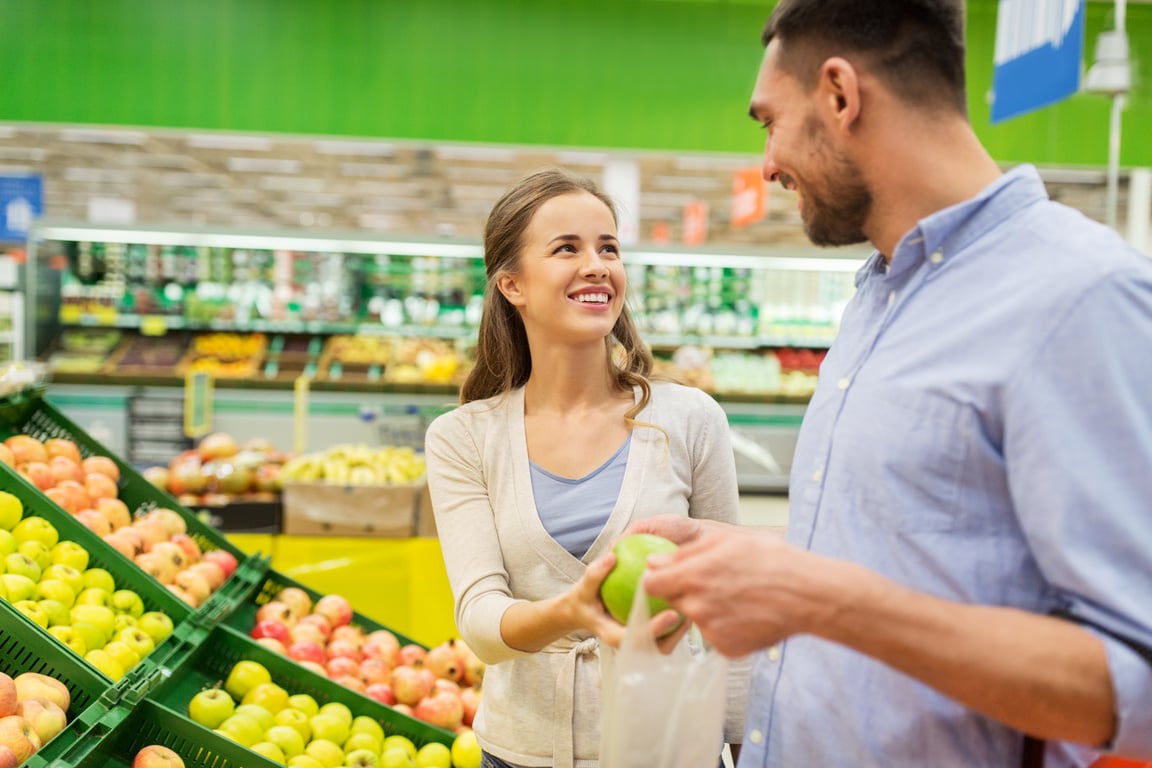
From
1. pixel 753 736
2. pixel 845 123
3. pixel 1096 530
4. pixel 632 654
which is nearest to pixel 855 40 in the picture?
pixel 845 123

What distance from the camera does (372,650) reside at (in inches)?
110

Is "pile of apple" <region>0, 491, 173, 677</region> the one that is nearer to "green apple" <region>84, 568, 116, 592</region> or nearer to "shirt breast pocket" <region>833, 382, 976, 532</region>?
"green apple" <region>84, 568, 116, 592</region>

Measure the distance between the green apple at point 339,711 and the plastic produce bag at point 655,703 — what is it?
1255 mm

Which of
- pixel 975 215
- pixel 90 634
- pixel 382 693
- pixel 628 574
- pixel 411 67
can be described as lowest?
pixel 382 693

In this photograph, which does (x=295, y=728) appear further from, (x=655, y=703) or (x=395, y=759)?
(x=655, y=703)

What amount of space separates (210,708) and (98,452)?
1.26 meters

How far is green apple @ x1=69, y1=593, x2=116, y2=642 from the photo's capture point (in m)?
2.15

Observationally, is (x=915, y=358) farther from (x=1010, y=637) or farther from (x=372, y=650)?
(x=372, y=650)

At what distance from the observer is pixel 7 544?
7.31ft

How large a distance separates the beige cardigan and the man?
464 mm

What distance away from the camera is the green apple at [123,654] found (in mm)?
2082

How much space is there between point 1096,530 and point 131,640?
1993 mm

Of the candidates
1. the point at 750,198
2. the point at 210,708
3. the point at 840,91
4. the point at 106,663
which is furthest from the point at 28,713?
the point at 750,198

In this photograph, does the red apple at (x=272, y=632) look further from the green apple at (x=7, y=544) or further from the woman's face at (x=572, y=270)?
the woman's face at (x=572, y=270)
